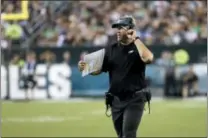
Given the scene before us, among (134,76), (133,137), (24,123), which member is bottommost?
(24,123)

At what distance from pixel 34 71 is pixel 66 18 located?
329 centimetres

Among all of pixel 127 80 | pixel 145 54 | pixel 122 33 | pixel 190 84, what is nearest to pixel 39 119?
pixel 190 84

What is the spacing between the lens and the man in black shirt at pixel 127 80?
6680mm

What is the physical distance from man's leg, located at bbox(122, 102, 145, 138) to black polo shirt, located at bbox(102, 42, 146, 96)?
19 centimetres

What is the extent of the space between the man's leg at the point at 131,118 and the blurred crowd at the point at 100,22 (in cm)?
1396

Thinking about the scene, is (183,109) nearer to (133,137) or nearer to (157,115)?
(157,115)

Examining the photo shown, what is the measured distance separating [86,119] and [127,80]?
7.79 metres

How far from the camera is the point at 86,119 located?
14477 mm

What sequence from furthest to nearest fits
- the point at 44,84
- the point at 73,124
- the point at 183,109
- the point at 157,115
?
the point at 44,84 < the point at 183,109 < the point at 157,115 < the point at 73,124

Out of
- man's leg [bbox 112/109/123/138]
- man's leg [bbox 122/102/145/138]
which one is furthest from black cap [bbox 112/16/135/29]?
man's leg [bbox 112/109/123/138]

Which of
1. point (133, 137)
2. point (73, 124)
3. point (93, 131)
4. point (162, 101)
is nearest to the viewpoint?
point (133, 137)

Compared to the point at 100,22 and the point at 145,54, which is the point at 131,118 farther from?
the point at 100,22

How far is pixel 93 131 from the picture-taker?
12.3m

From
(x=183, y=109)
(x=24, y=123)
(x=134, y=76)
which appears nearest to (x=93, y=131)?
(x=24, y=123)
